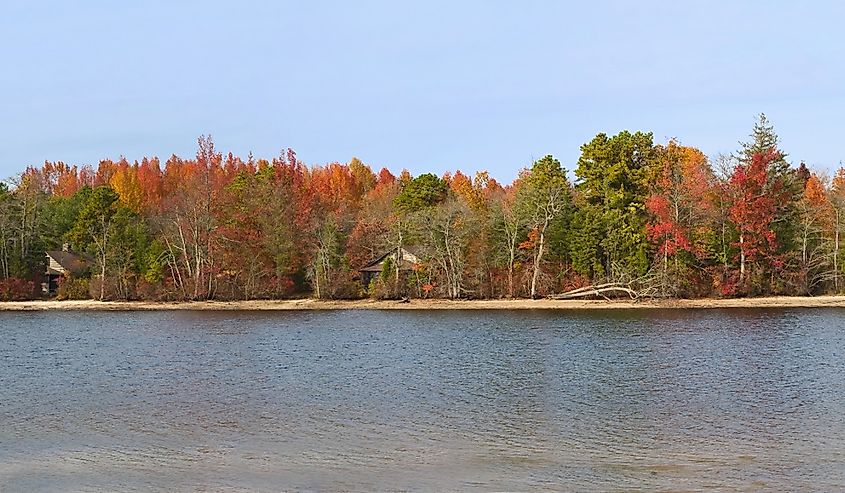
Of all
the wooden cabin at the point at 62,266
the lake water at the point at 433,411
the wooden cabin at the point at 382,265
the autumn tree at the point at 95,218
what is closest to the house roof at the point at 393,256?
the wooden cabin at the point at 382,265

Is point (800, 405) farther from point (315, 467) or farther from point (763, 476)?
point (315, 467)

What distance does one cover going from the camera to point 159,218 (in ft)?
267

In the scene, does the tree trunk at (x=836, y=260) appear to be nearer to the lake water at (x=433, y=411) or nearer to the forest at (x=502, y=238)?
the forest at (x=502, y=238)

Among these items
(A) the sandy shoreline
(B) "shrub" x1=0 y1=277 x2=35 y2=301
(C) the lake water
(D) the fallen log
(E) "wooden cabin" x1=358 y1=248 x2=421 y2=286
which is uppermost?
(E) "wooden cabin" x1=358 y1=248 x2=421 y2=286

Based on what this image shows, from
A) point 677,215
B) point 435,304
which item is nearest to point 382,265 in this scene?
point 435,304

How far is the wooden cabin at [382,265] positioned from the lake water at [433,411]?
979 inches

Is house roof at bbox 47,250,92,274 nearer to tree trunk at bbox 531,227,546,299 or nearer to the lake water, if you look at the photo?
the lake water

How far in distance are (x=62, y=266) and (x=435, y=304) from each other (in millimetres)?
37274

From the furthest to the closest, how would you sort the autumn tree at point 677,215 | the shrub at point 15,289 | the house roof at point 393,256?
the shrub at point 15,289 < the house roof at point 393,256 < the autumn tree at point 677,215

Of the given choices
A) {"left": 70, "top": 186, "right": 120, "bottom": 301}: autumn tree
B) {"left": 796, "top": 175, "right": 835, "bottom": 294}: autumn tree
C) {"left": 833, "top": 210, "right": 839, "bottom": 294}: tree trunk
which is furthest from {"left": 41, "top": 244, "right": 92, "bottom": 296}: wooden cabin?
{"left": 833, "top": 210, "right": 839, "bottom": 294}: tree trunk

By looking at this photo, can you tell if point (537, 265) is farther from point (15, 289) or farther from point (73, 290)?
point (15, 289)

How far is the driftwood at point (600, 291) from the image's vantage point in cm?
6253

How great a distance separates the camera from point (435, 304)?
2584 inches

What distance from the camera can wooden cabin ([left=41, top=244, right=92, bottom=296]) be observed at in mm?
76875
